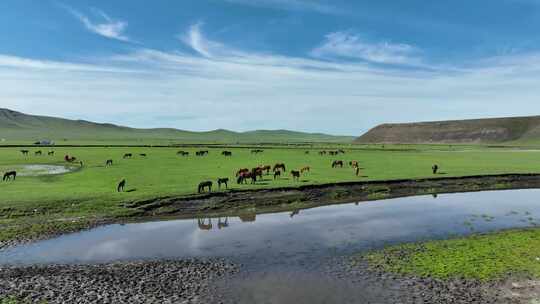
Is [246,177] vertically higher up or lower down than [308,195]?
higher up

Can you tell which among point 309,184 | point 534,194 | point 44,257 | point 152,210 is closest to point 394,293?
point 44,257

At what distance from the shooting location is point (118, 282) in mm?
14555

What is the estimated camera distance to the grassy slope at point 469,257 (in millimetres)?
15129

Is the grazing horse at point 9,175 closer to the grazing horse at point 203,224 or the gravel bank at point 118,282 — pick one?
the grazing horse at point 203,224

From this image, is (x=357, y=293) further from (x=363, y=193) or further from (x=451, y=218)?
(x=363, y=193)

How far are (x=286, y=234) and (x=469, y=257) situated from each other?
908 centimetres

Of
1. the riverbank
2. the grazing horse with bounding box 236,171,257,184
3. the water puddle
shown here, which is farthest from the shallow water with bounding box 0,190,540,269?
the water puddle

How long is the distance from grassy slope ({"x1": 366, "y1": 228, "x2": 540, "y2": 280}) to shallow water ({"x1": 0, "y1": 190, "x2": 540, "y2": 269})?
1.58 meters

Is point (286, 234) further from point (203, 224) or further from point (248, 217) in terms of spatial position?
point (203, 224)

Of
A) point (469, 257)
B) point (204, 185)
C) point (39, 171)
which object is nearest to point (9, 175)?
point (39, 171)

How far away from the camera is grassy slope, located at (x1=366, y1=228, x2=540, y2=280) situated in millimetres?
15129

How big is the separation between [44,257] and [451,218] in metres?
23.3

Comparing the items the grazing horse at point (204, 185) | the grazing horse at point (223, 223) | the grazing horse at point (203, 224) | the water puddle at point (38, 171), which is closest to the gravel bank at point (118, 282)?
the grazing horse at point (203, 224)

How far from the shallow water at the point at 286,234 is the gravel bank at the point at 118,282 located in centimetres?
123
